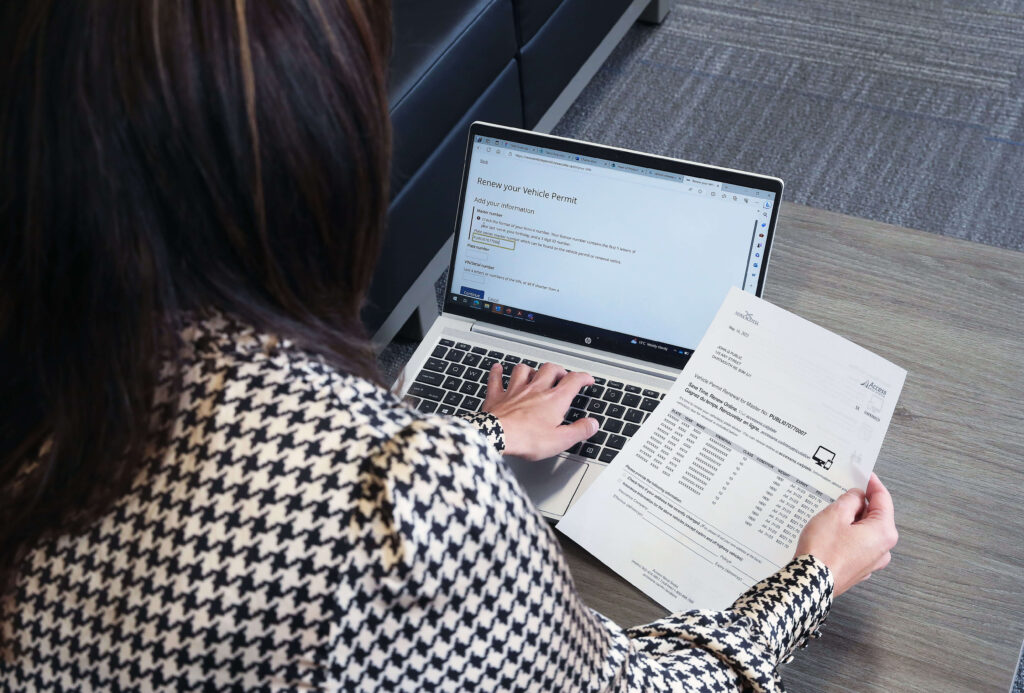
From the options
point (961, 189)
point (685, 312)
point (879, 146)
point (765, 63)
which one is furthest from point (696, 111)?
point (685, 312)

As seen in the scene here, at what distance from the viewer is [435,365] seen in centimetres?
107

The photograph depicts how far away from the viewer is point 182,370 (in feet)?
1.68

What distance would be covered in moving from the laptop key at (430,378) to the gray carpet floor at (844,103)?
2.57 ft

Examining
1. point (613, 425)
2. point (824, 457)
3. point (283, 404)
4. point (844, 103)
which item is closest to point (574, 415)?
point (613, 425)

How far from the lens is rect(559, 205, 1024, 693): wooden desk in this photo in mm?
778

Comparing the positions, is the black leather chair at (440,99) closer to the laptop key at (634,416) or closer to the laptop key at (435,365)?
the laptop key at (435,365)

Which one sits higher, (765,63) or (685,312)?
(685,312)

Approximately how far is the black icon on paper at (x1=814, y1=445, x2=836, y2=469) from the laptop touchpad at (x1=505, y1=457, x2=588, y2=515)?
0.23 m

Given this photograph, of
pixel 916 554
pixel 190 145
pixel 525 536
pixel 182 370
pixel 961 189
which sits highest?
pixel 190 145

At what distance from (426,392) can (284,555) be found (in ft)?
1.83

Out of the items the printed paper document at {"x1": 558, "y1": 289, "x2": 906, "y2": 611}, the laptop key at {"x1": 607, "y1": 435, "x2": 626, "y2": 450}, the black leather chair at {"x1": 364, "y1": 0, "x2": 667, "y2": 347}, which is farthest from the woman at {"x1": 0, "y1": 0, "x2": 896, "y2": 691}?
the black leather chair at {"x1": 364, "y1": 0, "x2": 667, "y2": 347}

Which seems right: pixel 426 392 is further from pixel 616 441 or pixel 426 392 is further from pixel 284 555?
pixel 284 555

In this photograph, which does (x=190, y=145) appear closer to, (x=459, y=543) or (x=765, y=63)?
(x=459, y=543)

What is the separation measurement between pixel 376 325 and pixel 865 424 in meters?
1.03
